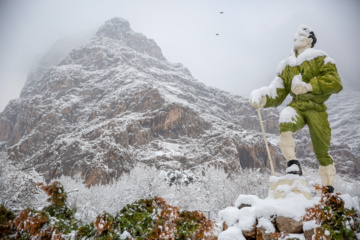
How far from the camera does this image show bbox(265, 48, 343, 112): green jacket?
396cm

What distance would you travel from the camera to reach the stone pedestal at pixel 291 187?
395cm

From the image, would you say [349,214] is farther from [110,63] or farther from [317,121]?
[110,63]

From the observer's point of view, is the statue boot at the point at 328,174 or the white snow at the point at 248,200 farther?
the statue boot at the point at 328,174

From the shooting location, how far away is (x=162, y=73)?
6038 inches

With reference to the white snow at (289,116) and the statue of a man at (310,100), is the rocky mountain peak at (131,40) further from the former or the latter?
the white snow at (289,116)

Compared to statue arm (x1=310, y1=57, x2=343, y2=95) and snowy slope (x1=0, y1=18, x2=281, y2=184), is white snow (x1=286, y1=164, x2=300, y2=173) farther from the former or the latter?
snowy slope (x1=0, y1=18, x2=281, y2=184)

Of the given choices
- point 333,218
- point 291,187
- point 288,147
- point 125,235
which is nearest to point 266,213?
point 291,187

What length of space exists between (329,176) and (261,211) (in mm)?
1584

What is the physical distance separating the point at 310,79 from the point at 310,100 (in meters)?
0.37

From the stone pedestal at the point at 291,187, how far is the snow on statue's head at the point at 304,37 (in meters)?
2.50

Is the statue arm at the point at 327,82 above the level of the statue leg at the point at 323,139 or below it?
above

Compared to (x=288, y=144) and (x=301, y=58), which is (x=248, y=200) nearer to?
(x=288, y=144)

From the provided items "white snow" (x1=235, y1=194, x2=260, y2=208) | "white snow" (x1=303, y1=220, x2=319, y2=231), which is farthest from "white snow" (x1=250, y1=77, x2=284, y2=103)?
"white snow" (x1=303, y1=220, x2=319, y2=231)

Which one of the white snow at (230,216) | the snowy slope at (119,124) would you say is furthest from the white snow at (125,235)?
the snowy slope at (119,124)
